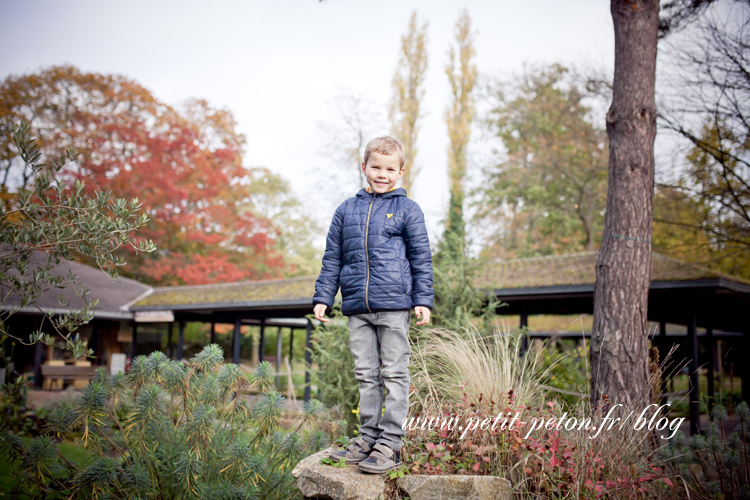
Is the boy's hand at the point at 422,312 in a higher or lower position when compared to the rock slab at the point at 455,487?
higher

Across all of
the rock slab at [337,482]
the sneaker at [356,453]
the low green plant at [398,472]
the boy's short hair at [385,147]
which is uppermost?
the boy's short hair at [385,147]

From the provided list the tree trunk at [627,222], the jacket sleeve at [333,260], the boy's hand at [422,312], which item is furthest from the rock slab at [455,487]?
the tree trunk at [627,222]

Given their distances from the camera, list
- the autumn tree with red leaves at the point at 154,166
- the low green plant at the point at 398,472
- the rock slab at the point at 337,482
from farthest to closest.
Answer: the autumn tree with red leaves at the point at 154,166, the low green plant at the point at 398,472, the rock slab at the point at 337,482

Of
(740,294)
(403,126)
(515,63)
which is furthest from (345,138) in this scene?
(740,294)

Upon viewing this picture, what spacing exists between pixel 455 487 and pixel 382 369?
701 millimetres

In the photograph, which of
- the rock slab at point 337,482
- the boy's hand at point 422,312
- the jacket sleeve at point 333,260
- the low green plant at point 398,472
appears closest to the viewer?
the rock slab at point 337,482

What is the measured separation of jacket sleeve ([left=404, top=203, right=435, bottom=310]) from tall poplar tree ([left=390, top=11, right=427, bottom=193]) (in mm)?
13895

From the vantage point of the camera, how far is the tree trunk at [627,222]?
4199 mm

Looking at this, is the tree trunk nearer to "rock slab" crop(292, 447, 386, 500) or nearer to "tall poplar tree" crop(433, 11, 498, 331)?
"tall poplar tree" crop(433, 11, 498, 331)

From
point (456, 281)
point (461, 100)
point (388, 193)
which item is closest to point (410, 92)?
point (461, 100)

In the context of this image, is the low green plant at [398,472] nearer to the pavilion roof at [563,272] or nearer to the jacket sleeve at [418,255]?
the jacket sleeve at [418,255]

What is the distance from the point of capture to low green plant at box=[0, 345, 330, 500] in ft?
8.92

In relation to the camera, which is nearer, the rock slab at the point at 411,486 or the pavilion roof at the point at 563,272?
the rock slab at the point at 411,486

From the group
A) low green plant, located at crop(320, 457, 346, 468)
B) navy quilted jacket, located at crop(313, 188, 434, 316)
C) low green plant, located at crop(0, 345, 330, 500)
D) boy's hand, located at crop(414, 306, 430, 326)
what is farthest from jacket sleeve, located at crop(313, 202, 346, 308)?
low green plant, located at crop(320, 457, 346, 468)
